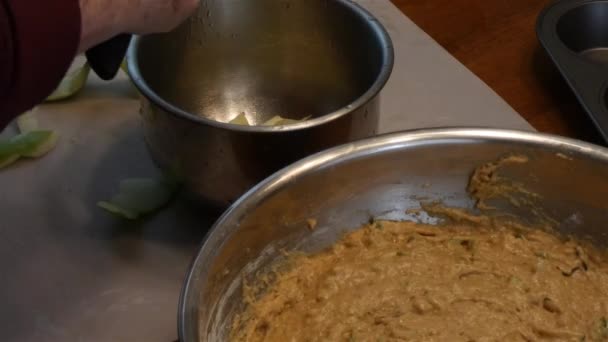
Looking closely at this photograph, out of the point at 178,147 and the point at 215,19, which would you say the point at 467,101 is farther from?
the point at 178,147

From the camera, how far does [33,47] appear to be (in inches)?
31.7

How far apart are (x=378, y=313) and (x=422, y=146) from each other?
258 millimetres

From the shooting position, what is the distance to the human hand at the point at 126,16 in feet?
3.02

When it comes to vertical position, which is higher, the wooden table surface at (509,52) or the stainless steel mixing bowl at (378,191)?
the stainless steel mixing bowl at (378,191)

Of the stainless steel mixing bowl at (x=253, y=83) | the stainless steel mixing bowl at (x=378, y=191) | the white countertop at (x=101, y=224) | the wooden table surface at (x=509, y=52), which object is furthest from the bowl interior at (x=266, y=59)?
the wooden table surface at (x=509, y=52)

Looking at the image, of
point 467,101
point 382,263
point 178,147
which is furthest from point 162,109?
point 467,101

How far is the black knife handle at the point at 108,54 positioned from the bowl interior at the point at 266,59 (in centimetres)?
32

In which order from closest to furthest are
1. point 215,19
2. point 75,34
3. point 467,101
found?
point 75,34
point 215,19
point 467,101

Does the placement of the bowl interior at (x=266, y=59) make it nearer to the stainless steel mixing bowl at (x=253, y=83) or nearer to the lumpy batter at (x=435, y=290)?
the stainless steel mixing bowl at (x=253, y=83)

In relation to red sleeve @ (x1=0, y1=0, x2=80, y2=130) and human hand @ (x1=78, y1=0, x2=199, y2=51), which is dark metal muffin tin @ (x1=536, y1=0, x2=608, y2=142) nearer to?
human hand @ (x1=78, y1=0, x2=199, y2=51)

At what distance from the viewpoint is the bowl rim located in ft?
3.85

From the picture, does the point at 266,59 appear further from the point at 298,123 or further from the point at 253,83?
the point at 298,123

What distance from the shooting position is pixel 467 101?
5.56 ft

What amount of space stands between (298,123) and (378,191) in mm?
167
